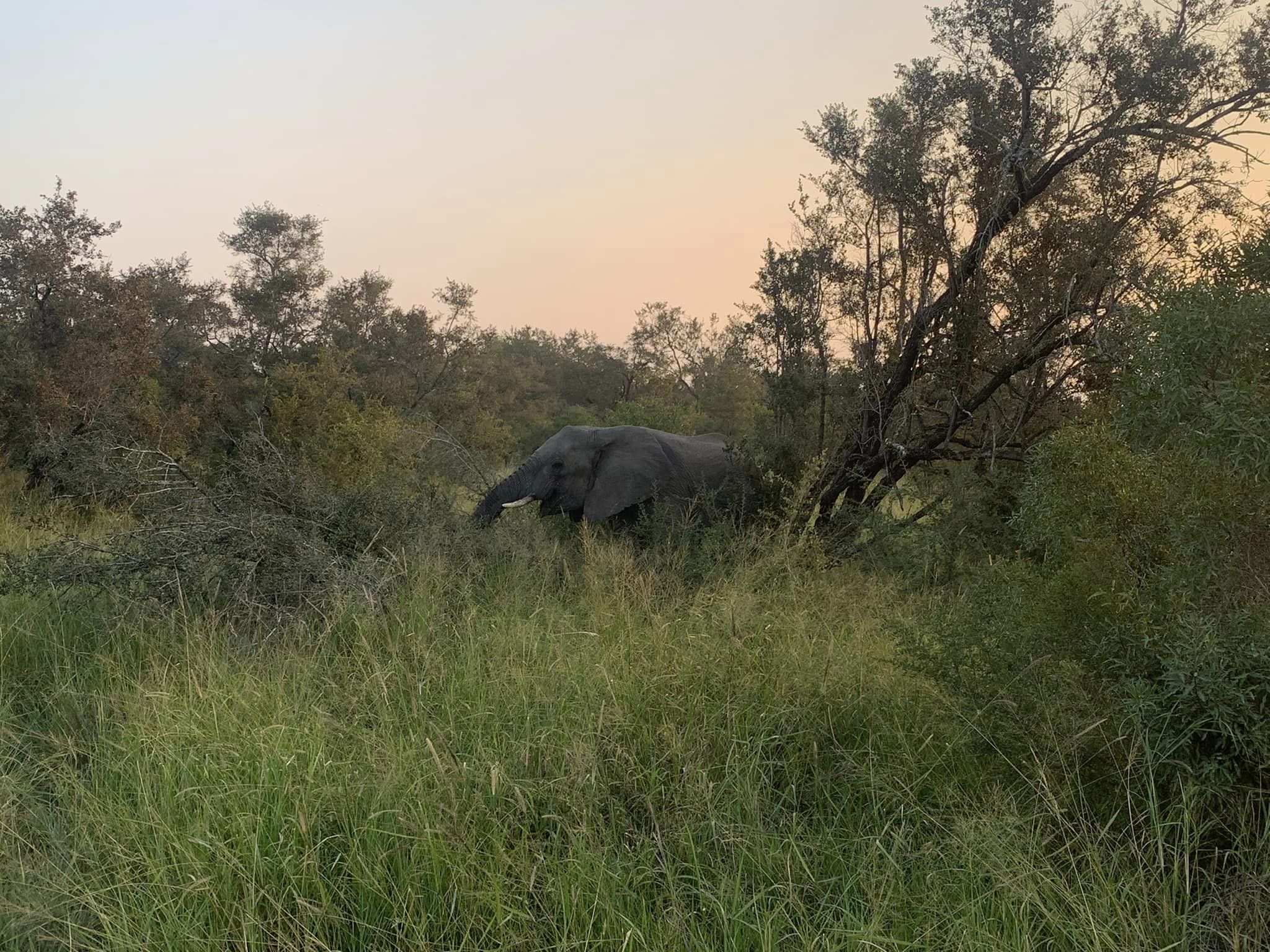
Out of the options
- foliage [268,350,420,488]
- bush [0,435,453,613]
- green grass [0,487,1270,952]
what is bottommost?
green grass [0,487,1270,952]

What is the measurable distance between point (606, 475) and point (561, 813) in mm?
7091

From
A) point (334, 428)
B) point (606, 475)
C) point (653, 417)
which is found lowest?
point (606, 475)

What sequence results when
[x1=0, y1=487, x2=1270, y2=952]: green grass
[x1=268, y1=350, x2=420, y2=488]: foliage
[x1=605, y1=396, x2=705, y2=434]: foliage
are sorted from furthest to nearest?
[x1=605, y1=396, x2=705, y2=434]: foliage → [x1=268, y1=350, x2=420, y2=488]: foliage → [x1=0, y1=487, x2=1270, y2=952]: green grass

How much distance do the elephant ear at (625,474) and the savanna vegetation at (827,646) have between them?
1.35 meters

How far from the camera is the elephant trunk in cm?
978

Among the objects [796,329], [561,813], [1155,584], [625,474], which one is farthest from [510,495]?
[1155,584]

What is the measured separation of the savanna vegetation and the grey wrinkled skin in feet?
4.66

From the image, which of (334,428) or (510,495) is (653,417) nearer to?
(334,428)

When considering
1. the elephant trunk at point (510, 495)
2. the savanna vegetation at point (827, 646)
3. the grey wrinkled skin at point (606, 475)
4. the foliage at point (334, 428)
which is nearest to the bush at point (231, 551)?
the savanna vegetation at point (827, 646)

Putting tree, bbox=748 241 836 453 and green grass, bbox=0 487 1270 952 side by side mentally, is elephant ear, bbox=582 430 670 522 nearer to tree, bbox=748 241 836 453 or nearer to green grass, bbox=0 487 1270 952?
tree, bbox=748 241 836 453

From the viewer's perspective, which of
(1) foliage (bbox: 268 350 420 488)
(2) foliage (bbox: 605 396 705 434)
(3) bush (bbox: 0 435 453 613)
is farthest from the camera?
(2) foliage (bbox: 605 396 705 434)

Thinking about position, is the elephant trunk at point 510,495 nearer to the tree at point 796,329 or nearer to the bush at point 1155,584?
the tree at point 796,329

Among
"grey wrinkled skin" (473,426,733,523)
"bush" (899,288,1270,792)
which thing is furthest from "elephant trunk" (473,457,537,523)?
"bush" (899,288,1270,792)

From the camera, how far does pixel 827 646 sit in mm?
4559
